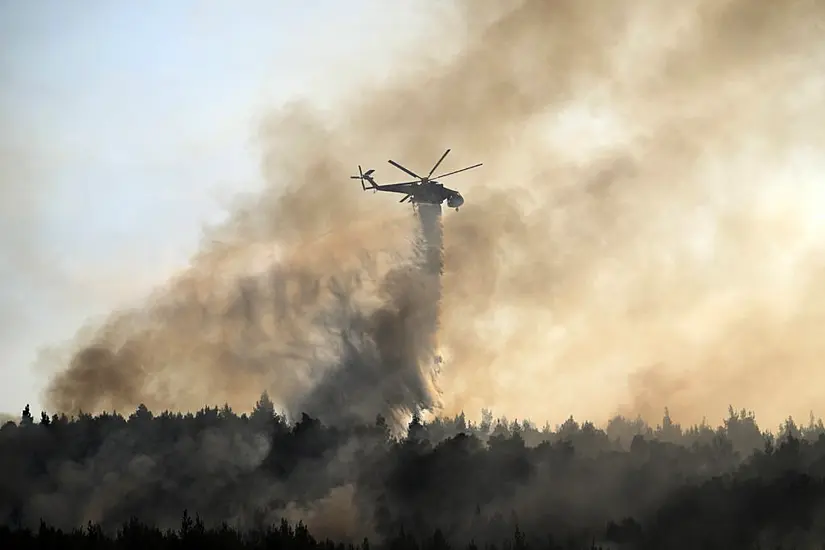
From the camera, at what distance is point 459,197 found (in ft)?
636

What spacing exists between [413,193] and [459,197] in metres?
8.03

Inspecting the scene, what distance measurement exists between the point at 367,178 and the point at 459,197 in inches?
645

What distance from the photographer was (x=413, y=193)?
19488cm

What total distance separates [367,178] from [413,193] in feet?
27.7

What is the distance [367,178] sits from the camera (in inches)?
7702
